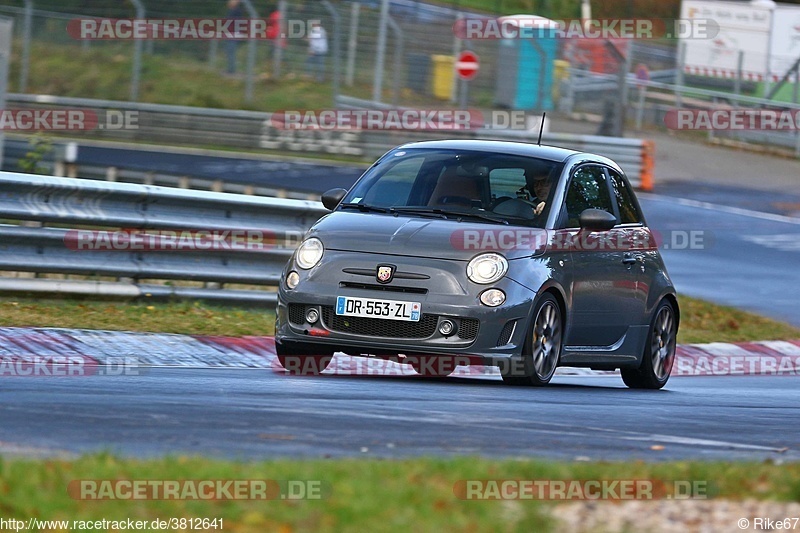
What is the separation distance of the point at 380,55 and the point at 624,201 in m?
20.6

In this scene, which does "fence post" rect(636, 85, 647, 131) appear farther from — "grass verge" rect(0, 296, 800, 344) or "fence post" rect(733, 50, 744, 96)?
"grass verge" rect(0, 296, 800, 344)

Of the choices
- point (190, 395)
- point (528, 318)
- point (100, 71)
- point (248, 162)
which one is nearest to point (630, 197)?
point (528, 318)

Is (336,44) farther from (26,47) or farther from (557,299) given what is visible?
(557,299)

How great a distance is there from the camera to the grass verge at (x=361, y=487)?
181 inches

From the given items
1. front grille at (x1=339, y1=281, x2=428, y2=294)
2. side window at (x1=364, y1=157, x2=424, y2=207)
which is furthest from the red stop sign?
front grille at (x1=339, y1=281, x2=428, y2=294)

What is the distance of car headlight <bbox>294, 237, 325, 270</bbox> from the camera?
9.70 m

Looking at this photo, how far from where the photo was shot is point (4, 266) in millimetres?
A: 11773

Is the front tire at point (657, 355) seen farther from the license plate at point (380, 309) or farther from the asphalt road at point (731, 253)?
the asphalt road at point (731, 253)

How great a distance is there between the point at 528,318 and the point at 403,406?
1.70m

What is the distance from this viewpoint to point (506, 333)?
939 centimetres

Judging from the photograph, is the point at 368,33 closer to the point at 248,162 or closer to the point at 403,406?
the point at 248,162

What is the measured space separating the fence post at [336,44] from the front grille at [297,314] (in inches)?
828

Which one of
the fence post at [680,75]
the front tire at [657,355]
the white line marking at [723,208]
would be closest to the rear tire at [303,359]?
the front tire at [657,355]

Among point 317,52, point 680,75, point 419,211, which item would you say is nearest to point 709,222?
point 317,52
